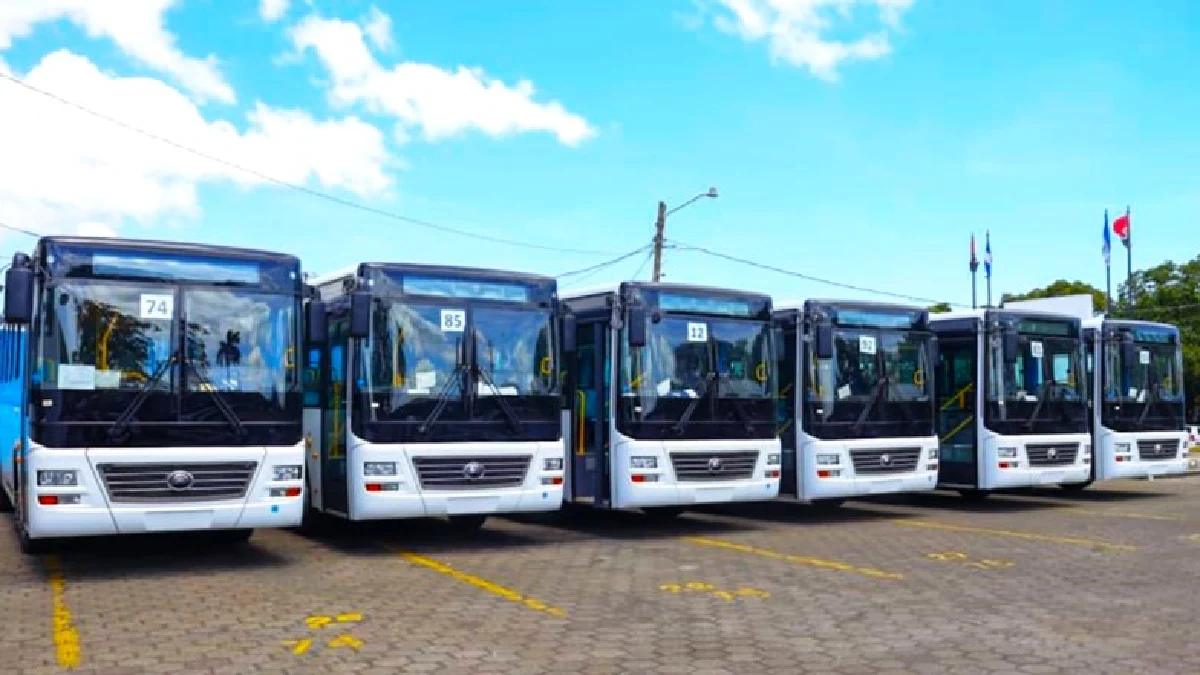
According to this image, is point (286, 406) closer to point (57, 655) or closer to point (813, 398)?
point (57, 655)

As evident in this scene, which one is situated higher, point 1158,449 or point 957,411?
point 957,411

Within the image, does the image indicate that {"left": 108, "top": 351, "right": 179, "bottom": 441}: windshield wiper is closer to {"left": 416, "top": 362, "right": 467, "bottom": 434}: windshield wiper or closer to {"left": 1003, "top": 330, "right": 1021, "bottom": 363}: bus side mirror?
{"left": 416, "top": 362, "right": 467, "bottom": 434}: windshield wiper

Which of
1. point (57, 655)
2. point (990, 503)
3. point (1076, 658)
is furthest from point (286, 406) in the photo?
point (990, 503)

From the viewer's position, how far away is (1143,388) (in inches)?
762

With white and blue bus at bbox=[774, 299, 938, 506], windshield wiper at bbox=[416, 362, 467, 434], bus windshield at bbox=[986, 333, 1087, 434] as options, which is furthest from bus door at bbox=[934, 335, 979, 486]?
windshield wiper at bbox=[416, 362, 467, 434]

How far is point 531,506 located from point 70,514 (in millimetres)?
4545

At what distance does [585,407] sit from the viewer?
14.6m

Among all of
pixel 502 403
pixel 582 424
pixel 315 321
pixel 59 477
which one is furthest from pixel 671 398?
pixel 59 477

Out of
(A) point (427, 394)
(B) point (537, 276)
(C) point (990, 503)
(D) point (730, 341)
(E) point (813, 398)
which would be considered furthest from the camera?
(C) point (990, 503)

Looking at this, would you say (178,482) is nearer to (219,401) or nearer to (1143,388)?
(219,401)

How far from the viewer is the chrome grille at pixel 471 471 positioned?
1218cm

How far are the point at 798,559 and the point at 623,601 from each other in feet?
10.5

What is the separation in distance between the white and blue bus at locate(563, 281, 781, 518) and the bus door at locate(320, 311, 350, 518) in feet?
8.16

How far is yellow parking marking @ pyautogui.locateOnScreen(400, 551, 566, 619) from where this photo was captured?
9.29 metres
